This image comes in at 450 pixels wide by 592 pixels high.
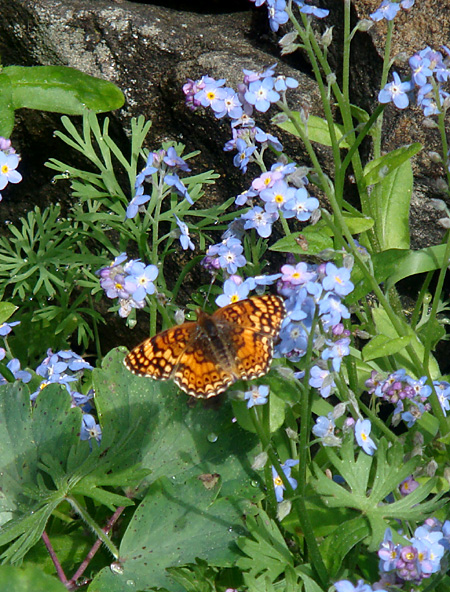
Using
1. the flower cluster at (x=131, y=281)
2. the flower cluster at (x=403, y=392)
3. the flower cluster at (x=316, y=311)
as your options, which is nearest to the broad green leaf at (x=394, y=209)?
the flower cluster at (x=403, y=392)

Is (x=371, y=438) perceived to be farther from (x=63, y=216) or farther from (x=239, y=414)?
(x=63, y=216)

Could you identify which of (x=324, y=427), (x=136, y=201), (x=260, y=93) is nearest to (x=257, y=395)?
(x=324, y=427)

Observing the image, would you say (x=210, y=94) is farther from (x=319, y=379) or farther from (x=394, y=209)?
(x=319, y=379)

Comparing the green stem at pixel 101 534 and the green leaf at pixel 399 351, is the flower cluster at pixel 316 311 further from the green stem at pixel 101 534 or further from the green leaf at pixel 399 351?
the green stem at pixel 101 534

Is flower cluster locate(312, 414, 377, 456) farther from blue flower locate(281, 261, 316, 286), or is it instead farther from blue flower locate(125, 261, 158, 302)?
blue flower locate(125, 261, 158, 302)

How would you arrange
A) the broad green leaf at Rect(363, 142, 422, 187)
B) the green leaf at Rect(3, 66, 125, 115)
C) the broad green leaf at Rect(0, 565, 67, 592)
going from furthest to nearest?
the green leaf at Rect(3, 66, 125, 115), the broad green leaf at Rect(363, 142, 422, 187), the broad green leaf at Rect(0, 565, 67, 592)

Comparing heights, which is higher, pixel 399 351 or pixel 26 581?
pixel 26 581

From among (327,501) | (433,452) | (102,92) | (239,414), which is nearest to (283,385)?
(239,414)

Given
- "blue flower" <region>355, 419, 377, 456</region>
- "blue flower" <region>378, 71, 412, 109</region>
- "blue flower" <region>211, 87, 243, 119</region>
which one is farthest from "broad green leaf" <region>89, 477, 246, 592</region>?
"blue flower" <region>378, 71, 412, 109</region>
